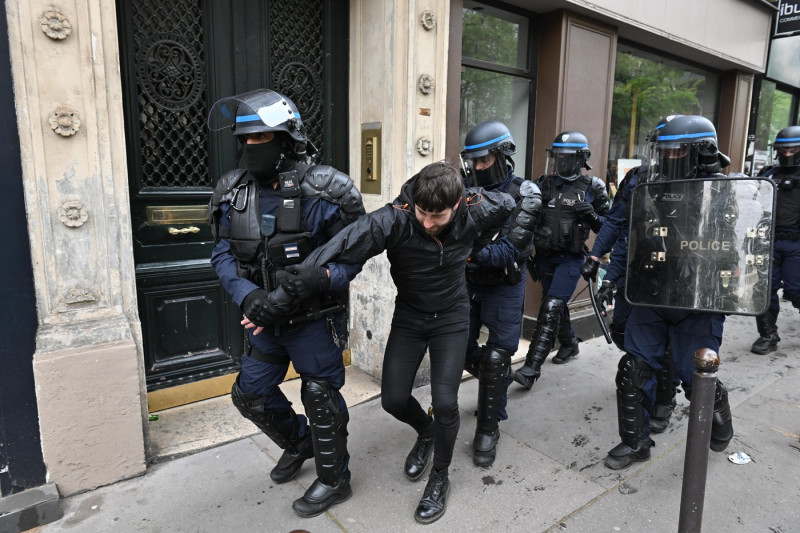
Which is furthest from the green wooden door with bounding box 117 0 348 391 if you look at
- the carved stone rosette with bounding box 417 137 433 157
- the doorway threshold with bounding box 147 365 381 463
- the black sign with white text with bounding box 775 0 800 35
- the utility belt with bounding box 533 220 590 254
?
the black sign with white text with bounding box 775 0 800 35

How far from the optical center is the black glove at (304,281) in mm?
2424

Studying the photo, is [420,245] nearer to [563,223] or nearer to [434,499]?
[434,499]

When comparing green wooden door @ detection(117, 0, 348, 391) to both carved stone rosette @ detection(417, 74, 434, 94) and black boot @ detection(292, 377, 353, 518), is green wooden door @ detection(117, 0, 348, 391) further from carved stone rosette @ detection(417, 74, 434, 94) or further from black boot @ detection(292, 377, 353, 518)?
black boot @ detection(292, 377, 353, 518)

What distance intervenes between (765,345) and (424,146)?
13.8ft

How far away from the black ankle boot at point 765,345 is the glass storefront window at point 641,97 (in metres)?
2.48

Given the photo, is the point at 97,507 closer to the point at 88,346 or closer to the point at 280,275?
the point at 88,346

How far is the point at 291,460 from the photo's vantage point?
3.10 meters

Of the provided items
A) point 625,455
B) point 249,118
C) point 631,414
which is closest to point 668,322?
point 631,414

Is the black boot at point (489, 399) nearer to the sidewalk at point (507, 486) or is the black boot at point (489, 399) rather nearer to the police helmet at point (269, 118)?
the sidewalk at point (507, 486)

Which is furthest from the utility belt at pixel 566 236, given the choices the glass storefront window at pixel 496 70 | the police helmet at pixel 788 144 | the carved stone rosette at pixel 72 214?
the carved stone rosette at pixel 72 214

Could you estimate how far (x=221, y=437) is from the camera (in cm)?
360

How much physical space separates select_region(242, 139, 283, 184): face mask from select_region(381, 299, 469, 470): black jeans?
98cm

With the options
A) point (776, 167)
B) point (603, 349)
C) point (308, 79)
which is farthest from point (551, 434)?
point (776, 167)

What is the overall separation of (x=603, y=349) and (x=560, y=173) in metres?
1.97
